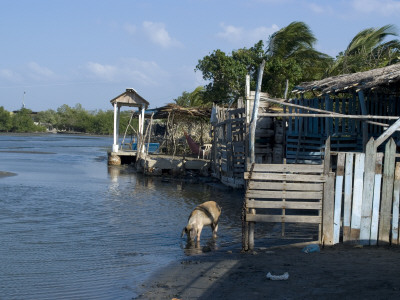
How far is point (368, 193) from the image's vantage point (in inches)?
329

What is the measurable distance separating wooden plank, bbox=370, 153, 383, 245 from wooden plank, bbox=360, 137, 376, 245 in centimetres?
5

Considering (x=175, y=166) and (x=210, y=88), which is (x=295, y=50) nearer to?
(x=210, y=88)

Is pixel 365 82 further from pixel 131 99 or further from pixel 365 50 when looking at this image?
pixel 131 99

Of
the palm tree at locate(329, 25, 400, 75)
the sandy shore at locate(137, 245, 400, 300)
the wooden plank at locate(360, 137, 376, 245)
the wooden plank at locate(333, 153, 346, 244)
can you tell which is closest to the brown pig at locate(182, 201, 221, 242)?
the sandy shore at locate(137, 245, 400, 300)

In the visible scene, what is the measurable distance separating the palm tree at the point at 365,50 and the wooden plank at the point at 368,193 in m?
17.9

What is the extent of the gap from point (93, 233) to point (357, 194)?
5894 mm

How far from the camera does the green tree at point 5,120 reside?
117m

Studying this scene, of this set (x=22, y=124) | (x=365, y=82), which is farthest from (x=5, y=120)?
(x=365, y=82)

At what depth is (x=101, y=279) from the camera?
7750 mm

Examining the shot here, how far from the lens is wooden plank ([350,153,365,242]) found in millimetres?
8305

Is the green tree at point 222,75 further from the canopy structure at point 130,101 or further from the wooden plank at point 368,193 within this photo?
the wooden plank at point 368,193

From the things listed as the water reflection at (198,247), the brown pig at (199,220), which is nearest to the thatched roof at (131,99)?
the brown pig at (199,220)

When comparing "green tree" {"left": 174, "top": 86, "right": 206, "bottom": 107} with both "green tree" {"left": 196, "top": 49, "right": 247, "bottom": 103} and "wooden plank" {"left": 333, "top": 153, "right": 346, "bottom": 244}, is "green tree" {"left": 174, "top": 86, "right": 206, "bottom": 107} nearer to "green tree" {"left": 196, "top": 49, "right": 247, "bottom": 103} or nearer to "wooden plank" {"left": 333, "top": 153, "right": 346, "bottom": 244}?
"green tree" {"left": 196, "top": 49, "right": 247, "bottom": 103}

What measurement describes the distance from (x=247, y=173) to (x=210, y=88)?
21.6 m
